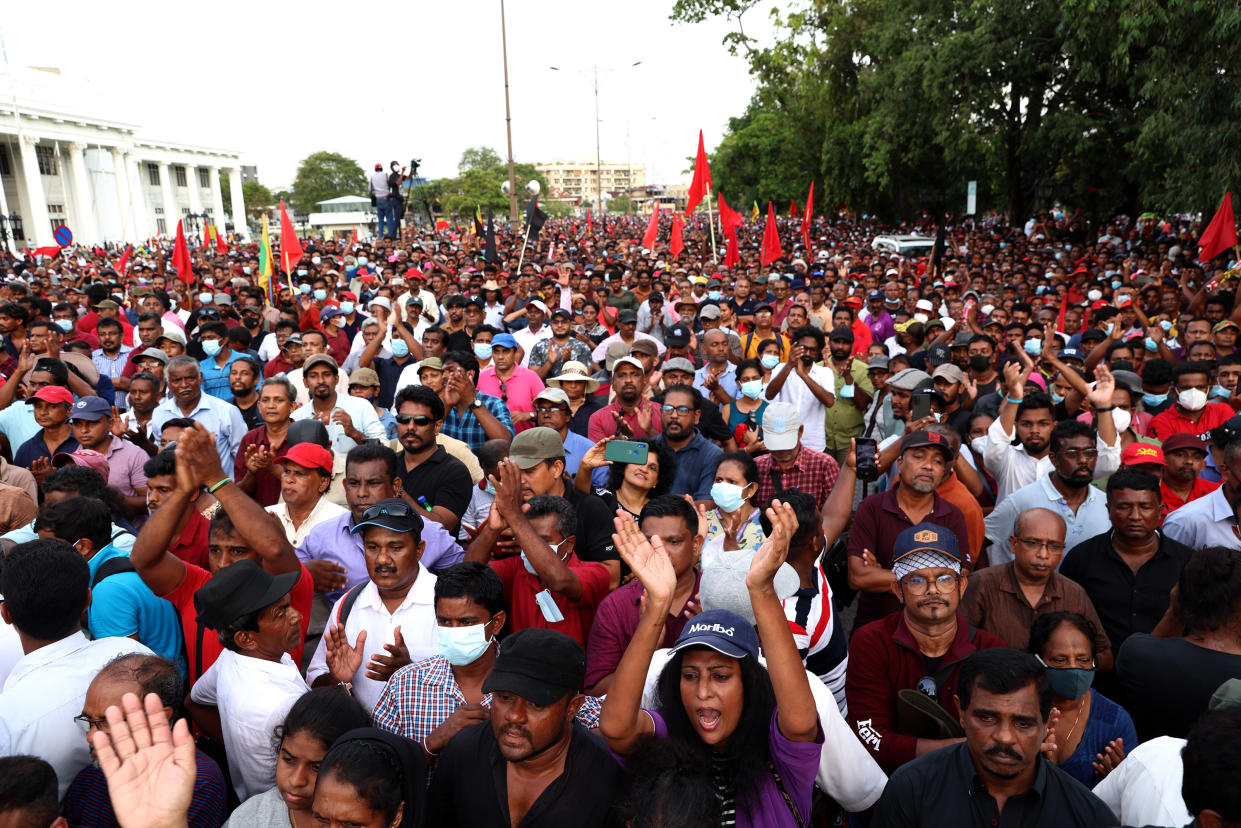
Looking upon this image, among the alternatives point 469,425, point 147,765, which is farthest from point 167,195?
point 147,765

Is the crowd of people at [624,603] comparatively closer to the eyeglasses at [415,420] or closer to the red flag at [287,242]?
the eyeglasses at [415,420]

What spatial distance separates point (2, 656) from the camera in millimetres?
3273

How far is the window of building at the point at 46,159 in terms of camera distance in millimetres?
57219

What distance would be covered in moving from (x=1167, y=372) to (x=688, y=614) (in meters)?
4.84

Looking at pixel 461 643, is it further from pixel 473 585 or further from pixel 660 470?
pixel 660 470

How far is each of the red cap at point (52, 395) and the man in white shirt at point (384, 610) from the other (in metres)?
2.99

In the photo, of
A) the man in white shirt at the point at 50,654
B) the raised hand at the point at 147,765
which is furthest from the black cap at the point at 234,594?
the raised hand at the point at 147,765

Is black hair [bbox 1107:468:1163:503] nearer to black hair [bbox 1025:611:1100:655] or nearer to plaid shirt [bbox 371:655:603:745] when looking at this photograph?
black hair [bbox 1025:611:1100:655]

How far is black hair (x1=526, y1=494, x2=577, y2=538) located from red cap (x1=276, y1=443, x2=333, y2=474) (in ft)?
4.30

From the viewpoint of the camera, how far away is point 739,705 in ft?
8.09

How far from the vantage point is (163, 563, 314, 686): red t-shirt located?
344 centimetres

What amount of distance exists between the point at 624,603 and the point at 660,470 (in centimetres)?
172

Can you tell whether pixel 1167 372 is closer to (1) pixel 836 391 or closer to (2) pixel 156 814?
(1) pixel 836 391

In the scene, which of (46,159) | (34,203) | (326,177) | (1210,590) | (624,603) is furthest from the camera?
(326,177)
